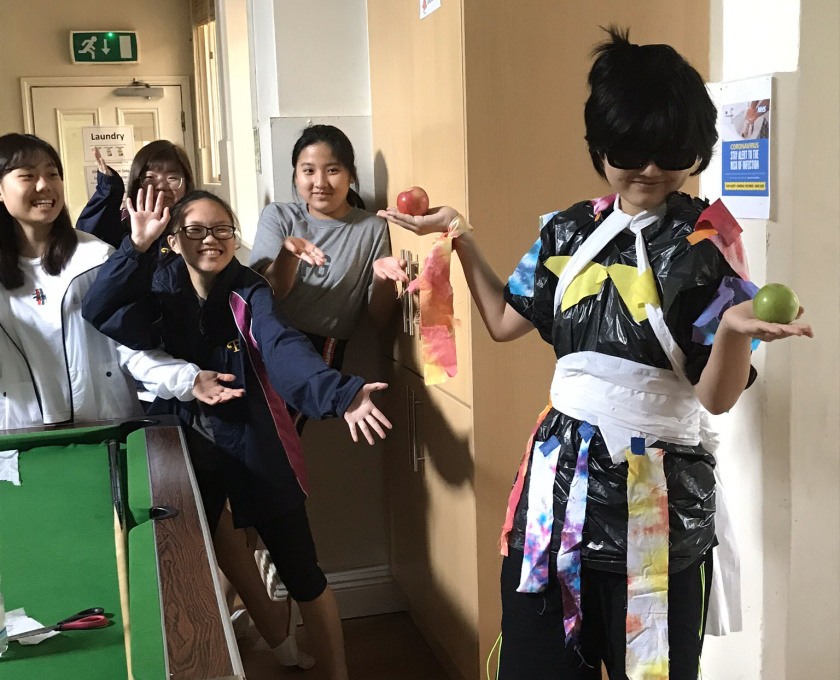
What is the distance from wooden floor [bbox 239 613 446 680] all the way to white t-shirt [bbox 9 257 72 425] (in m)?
0.98

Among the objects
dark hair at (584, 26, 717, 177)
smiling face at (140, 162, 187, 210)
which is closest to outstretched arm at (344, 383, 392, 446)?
dark hair at (584, 26, 717, 177)

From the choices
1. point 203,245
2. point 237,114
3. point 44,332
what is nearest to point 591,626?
point 203,245

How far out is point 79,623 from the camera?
4.20 ft

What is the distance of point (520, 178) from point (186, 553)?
1.18 m

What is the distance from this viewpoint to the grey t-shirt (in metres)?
2.66

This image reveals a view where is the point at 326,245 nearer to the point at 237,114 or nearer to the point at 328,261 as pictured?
the point at 328,261

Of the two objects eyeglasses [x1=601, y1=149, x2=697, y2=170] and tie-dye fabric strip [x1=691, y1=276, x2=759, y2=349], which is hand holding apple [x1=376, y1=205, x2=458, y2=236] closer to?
eyeglasses [x1=601, y1=149, x2=697, y2=170]

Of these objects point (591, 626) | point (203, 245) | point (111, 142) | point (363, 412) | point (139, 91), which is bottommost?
point (591, 626)

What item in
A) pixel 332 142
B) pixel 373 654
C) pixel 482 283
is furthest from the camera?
pixel 373 654

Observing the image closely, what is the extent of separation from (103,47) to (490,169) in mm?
6036

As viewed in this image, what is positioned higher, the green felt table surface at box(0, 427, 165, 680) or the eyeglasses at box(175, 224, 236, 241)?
the eyeglasses at box(175, 224, 236, 241)

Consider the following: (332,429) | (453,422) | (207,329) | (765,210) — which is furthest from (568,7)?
(332,429)

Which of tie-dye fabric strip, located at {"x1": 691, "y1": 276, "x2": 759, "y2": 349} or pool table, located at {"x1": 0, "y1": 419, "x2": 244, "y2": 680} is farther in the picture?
tie-dye fabric strip, located at {"x1": 691, "y1": 276, "x2": 759, "y2": 349}

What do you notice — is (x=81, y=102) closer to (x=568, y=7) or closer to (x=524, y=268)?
(x=568, y=7)
